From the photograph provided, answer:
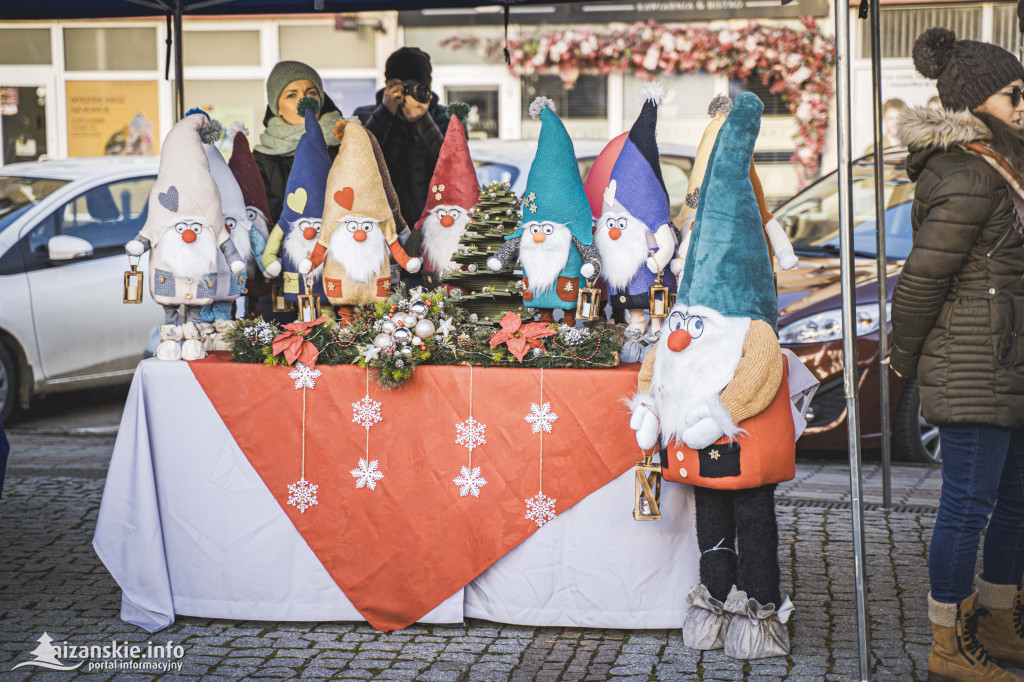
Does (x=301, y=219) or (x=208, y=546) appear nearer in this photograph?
(x=208, y=546)

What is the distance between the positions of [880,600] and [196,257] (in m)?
2.84

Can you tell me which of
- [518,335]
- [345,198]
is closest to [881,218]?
[518,335]

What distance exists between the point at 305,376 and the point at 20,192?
4.54 metres

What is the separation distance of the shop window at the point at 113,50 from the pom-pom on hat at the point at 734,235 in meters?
9.61

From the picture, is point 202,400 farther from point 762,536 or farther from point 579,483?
point 762,536

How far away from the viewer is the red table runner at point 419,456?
3604 mm

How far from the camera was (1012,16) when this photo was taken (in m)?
10.8

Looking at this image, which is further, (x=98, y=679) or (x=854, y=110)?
(x=854, y=110)

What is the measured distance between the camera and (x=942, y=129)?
3.07 m

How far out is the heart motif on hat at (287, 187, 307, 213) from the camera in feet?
14.1

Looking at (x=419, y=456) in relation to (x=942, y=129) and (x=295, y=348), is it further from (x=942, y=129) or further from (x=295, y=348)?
(x=942, y=129)

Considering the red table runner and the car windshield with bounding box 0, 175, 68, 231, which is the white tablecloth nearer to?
the red table runner

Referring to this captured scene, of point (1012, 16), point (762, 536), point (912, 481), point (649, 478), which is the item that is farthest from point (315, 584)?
point (1012, 16)

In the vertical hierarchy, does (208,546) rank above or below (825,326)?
below
